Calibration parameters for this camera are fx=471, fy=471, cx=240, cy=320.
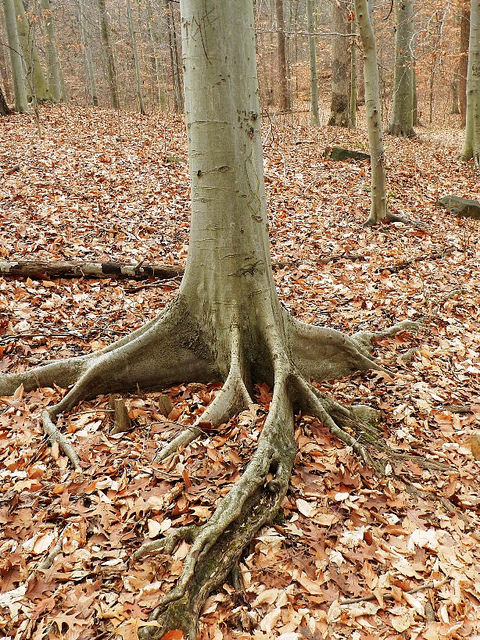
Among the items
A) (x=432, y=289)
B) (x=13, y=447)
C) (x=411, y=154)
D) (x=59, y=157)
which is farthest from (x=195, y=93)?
(x=411, y=154)

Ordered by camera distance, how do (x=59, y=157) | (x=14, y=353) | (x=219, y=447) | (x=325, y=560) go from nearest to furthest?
(x=325, y=560) < (x=219, y=447) < (x=14, y=353) < (x=59, y=157)

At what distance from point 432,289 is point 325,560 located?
5079 millimetres

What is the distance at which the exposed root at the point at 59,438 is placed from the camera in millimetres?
3184

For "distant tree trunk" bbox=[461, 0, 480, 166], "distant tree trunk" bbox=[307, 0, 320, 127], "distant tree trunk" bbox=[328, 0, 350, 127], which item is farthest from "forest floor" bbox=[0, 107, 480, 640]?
"distant tree trunk" bbox=[307, 0, 320, 127]

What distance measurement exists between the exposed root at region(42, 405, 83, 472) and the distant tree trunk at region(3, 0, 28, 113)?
15.1 meters

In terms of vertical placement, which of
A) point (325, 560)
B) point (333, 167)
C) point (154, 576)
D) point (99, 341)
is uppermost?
point (333, 167)

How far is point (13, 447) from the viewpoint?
3.35 m

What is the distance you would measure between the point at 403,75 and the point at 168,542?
49.9 ft

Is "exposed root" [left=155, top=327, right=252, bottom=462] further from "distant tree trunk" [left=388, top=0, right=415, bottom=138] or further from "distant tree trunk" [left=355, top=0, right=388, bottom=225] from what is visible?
"distant tree trunk" [left=388, top=0, right=415, bottom=138]

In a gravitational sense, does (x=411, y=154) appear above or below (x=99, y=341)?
above

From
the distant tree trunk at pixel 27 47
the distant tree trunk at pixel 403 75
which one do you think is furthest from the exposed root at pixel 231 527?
the distant tree trunk at pixel 27 47

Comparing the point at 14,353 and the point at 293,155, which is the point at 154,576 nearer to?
the point at 14,353

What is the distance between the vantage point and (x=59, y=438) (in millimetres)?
3354

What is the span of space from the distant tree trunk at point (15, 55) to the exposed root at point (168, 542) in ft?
54.1
